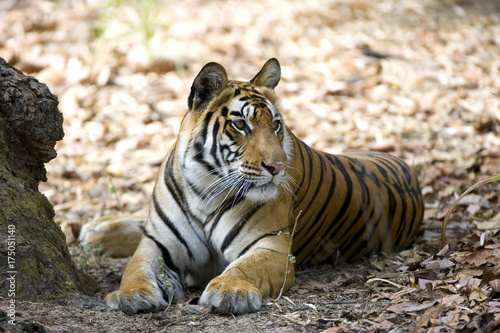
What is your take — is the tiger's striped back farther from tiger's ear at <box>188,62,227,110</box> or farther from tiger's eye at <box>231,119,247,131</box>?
tiger's ear at <box>188,62,227,110</box>

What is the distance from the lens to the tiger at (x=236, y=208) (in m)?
3.38

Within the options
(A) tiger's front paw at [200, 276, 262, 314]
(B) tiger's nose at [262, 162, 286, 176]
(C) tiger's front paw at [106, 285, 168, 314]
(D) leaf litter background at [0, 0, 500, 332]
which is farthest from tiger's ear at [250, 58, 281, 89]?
(C) tiger's front paw at [106, 285, 168, 314]

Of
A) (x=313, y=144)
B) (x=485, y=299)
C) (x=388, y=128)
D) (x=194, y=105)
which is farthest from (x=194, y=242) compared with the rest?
(x=388, y=128)

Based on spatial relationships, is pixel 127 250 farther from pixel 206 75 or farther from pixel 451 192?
pixel 451 192

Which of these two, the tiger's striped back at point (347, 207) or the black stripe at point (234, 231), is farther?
the tiger's striped back at point (347, 207)

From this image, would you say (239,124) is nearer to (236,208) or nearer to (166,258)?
(236,208)

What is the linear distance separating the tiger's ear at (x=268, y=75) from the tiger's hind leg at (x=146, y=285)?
1260 mm

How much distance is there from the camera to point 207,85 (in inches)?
144

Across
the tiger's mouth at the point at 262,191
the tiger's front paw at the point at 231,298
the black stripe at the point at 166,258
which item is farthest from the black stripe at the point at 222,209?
the tiger's front paw at the point at 231,298

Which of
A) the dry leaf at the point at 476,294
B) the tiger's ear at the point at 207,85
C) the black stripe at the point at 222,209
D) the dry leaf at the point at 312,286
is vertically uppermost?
the tiger's ear at the point at 207,85

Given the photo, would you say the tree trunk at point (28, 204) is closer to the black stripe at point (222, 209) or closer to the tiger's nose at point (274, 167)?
the black stripe at point (222, 209)

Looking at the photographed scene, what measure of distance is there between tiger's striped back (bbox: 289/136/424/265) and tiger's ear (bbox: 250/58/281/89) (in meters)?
0.44

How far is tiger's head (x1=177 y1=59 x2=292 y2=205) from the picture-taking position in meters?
3.45

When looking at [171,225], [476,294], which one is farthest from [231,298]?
[476,294]
